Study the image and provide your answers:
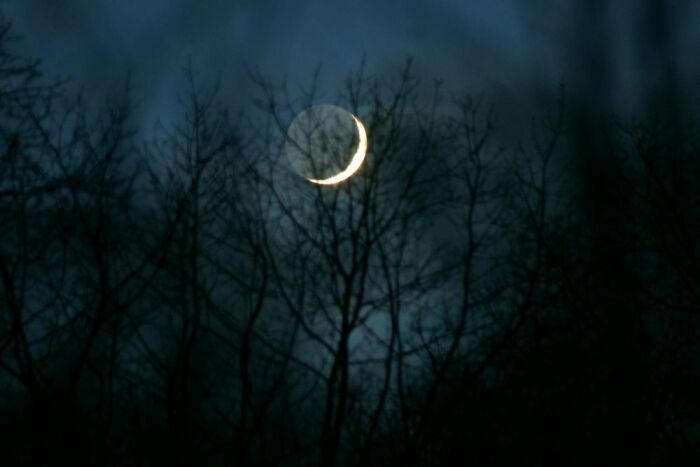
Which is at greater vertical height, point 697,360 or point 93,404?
point 697,360

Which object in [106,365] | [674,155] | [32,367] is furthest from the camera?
[674,155]

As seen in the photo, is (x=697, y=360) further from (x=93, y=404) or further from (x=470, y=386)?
(x=93, y=404)

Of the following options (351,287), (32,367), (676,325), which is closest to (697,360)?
(676,325)

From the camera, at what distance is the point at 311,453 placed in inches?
350

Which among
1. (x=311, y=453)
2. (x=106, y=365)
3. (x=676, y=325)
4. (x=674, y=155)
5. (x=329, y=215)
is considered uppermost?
(x=674, y=155)

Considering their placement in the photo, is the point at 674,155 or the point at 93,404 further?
the point at 674,155

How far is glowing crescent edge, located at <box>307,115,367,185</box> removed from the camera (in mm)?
9078

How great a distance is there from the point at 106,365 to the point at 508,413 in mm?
4383

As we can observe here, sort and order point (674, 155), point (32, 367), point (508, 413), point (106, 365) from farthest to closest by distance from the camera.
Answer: point (508, 413)
point (674, 155)
point (106, 365)
point (32, 367)

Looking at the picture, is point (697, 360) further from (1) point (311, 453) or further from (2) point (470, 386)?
(1) point (311, 453)

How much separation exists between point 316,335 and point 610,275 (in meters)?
3.11

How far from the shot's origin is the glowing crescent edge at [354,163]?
908 cm

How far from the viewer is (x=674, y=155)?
9344 mm

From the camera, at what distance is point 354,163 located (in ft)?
30.0
